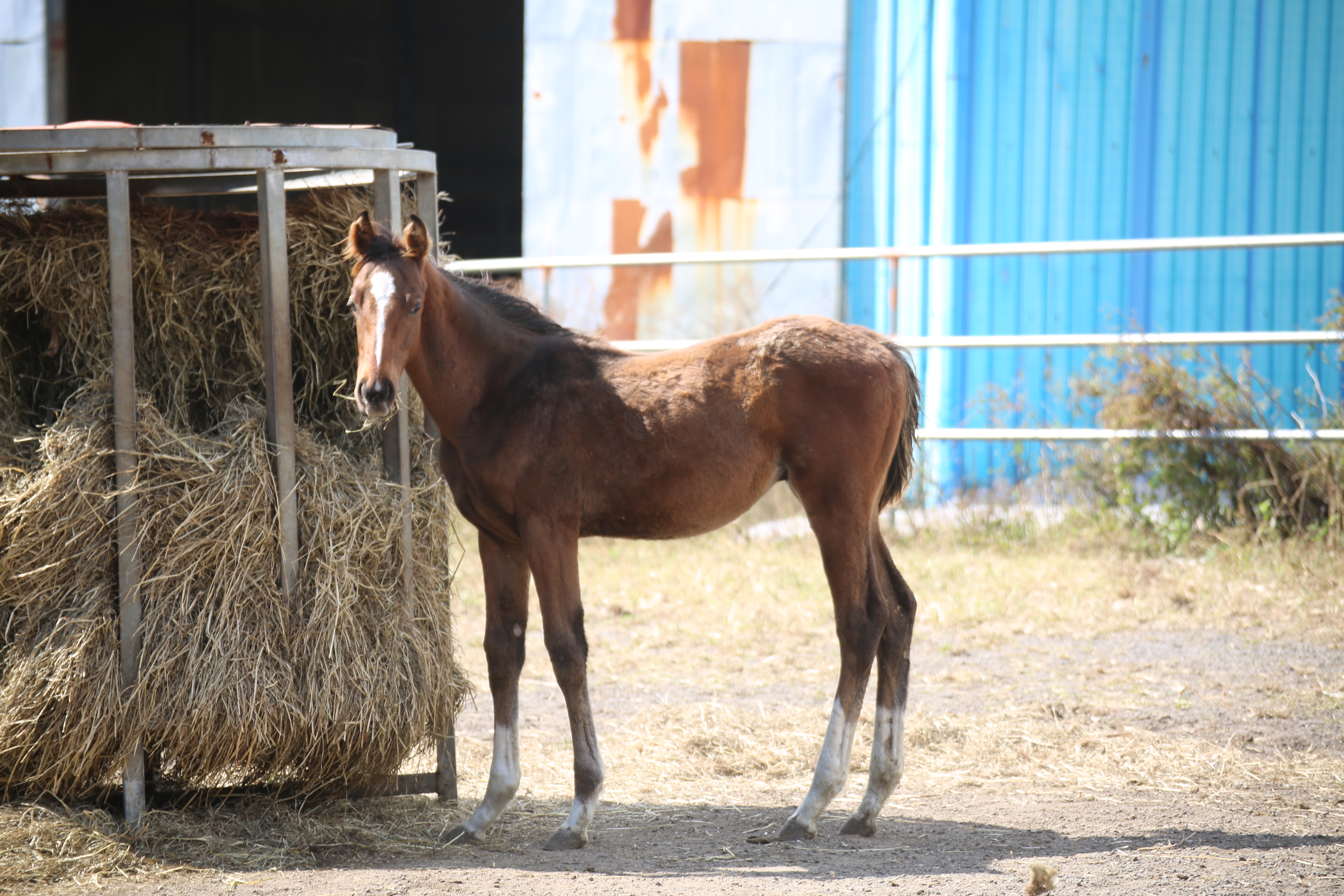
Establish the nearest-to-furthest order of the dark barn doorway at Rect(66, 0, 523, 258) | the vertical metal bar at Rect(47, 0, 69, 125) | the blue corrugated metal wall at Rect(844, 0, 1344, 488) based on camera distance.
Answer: the blue corrugated metal wall at Rect(844, 0, 1344, 488) < the vertical metal bar at Rect(47, 0, 69, 125) < the dark barn doorway at Rect(66, 0, 523, 258)

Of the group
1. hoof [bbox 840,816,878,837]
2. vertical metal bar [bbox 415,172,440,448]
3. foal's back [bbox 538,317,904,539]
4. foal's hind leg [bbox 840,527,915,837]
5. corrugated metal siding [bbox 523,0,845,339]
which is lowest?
hoof [bbox 840,816,878,837]

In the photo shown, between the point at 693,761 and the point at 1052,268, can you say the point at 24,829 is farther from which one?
the point at 1052,268

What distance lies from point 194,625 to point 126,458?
62 cm

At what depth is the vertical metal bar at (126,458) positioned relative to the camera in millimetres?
3883

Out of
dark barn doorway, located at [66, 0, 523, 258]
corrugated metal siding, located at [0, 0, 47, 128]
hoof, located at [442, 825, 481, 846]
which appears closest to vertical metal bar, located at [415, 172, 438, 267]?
hoof, located at [442, 825, 481, 846]

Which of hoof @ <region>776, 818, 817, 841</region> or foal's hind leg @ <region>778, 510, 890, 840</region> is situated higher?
foal's hind leg @ <region>778, 510, 890, 840</region>

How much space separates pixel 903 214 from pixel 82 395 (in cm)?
699

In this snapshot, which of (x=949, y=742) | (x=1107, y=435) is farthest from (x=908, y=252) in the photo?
(x=949, y=742)

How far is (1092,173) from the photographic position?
9.04 meters

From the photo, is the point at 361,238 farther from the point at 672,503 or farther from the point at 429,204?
the point at 672,503

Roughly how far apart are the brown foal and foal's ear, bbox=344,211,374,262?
0.23m

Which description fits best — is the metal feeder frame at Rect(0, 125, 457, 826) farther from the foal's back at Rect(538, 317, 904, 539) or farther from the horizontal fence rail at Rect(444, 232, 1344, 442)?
the horizontal fence rail at Rect(444, 232, 1344, 442)

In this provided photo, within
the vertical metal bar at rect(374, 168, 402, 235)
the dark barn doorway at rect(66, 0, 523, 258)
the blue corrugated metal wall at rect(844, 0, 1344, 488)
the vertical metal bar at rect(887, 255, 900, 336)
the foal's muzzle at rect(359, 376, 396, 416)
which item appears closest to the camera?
the foal's muzzle at rect(359, 376, 396, 416)

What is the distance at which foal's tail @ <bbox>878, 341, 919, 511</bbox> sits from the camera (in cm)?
429
